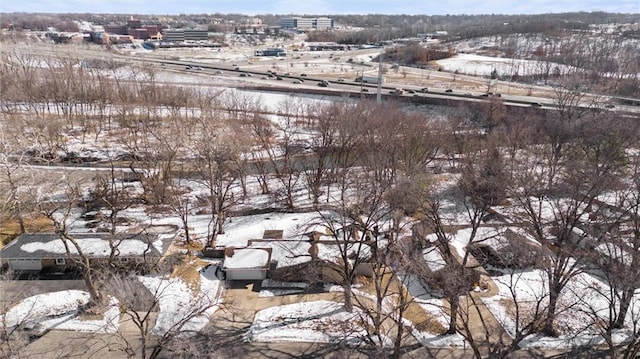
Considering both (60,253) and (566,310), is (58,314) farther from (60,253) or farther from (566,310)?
(566,310)

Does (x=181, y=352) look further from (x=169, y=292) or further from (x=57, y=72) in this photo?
(x=57, y=72)

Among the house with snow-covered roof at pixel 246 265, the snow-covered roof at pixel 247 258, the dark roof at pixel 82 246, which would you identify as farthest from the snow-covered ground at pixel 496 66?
the dark roof at pixel 82 246

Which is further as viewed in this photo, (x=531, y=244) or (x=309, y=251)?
(x=309, y=251)

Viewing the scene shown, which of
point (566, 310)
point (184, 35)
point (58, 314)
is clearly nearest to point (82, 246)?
point (58, 314)

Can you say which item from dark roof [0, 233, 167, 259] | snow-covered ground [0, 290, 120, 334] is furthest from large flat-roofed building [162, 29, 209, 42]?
snow-covered ground [0, 290, 120, 334]

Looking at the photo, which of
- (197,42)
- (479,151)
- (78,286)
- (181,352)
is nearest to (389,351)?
(181,352)

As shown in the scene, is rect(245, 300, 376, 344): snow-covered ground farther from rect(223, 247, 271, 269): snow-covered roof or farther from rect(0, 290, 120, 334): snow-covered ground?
rect(0, 290, 120, 334): snow-covered ground

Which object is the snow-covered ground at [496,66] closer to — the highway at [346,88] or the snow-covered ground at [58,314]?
the highway at [346,88]

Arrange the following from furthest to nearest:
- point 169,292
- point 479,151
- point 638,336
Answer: point 479,151, point 169,292, point 638,336
